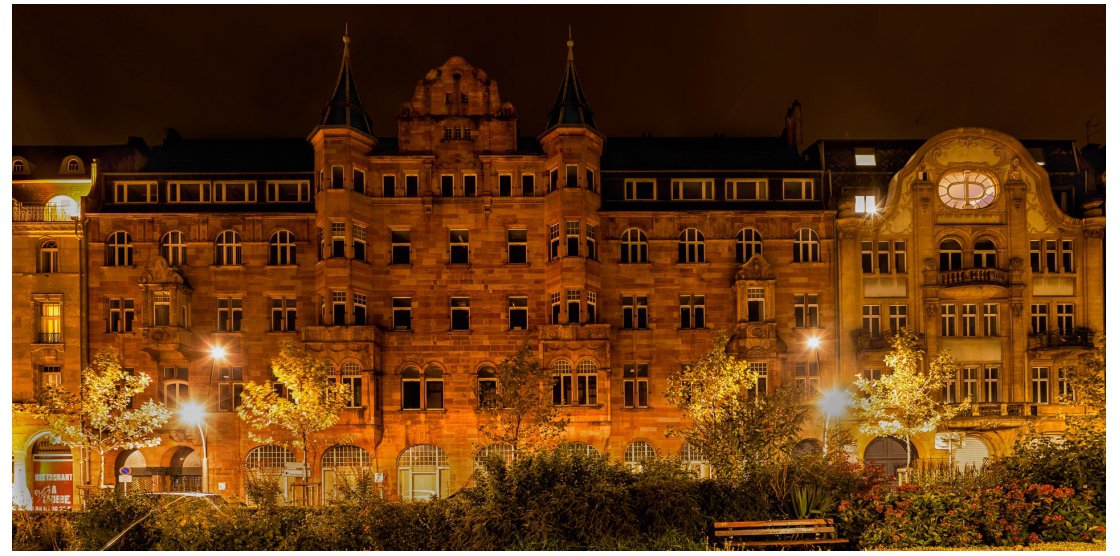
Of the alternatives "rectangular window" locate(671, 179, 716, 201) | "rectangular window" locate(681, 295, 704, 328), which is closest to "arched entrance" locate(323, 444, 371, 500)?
"rectangular window" locate(681, 295, 704, 328)

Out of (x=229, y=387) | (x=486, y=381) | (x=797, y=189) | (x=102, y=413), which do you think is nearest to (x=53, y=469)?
(x=102, y=413)

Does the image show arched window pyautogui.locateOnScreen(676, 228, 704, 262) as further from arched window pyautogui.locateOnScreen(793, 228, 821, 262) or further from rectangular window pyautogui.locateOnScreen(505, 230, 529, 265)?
rectangular window pyautogui.locateOnScreen(505, 230, 529, 265)

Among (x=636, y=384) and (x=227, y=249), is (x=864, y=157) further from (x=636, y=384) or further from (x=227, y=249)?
(x=227, y=249)

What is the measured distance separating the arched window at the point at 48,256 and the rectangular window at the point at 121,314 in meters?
3.22

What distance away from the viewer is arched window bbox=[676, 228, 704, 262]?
4881cm

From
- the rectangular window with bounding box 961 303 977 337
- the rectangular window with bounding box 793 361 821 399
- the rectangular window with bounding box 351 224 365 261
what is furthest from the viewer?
the rectangular window with bounding box 961 303 977 337

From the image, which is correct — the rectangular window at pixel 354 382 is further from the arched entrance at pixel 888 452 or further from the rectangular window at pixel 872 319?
the rectangular window at pixel 872 319

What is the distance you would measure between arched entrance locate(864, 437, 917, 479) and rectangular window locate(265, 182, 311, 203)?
2928 cm

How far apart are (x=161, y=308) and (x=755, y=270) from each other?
27.7 meters

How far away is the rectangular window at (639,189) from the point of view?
162ft

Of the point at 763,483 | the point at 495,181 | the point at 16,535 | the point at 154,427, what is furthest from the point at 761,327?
the point at 16,535

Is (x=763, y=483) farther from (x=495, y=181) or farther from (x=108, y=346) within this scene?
(x=108, y=346)

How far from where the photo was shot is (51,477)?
4738 centimetres
